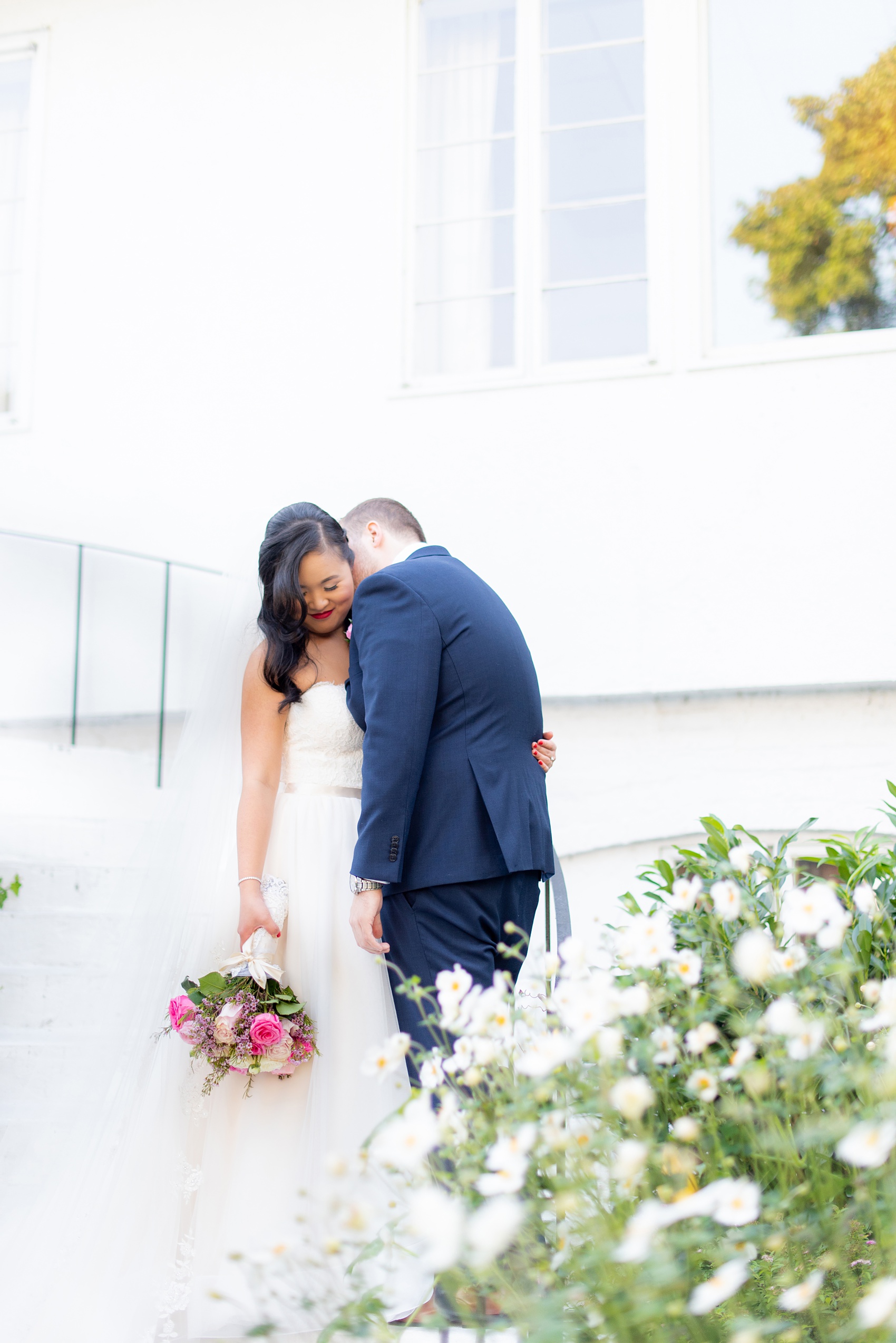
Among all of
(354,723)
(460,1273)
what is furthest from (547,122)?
(460,1273)

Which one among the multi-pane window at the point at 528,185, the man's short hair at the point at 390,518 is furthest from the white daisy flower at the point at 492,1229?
the multi-pane window at the point at 528,185

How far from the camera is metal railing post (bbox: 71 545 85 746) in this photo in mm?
5160

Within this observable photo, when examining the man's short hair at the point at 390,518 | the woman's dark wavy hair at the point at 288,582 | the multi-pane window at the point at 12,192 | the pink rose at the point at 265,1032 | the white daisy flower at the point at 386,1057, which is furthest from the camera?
the multi-pane window at the point at 12,192

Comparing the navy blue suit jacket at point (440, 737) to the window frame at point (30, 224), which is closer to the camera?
the navy blue suit jacket at point (440, 737)

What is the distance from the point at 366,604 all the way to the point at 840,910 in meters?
1.42

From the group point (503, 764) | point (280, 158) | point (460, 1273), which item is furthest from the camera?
point (280, 158)

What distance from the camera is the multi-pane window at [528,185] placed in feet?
15.4

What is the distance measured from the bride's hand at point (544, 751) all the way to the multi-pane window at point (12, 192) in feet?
13.2

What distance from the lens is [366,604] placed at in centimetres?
244

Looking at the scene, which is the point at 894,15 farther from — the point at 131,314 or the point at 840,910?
the point at 840,910

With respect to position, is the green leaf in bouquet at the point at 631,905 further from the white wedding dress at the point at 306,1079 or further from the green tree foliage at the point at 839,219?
the green tree foliage at the point at 839,219

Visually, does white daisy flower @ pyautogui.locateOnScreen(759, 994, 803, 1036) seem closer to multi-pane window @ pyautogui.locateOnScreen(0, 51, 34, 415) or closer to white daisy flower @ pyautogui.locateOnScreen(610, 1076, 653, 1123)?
white daisy flower @ pyautogui.locateOnScreen(610, 1076, 653, 1123)

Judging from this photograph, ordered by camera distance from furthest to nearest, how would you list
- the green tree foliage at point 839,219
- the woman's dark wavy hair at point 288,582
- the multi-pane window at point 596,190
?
the multi-pane window at point 596,190 < the green tree foliage at point 839,219 < the woman's dark wavy hair at point 288,582

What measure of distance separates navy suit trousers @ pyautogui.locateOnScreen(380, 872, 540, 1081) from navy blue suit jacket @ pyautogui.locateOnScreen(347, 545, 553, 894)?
44 mm
